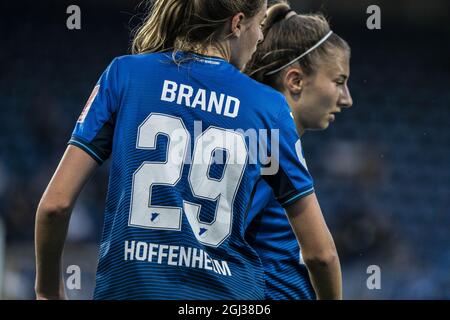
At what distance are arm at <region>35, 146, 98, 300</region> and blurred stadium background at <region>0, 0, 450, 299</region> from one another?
627cm

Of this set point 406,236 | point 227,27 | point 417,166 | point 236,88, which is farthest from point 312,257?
point 417,166

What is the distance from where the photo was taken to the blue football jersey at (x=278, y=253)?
2.40m

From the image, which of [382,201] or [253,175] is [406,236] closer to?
[382,201]

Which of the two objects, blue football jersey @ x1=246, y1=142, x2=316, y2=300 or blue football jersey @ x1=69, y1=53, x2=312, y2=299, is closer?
blue football jersey @ x1=69, y1=53, x2=312, y2=299

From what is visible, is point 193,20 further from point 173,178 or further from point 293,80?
point 293,80

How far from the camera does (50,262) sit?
82.4 inches

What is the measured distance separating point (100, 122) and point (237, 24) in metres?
0.46

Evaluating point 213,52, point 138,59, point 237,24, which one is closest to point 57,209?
point 138,59

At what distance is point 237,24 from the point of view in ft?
7.20

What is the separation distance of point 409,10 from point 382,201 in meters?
2.67

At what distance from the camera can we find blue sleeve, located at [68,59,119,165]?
206cm

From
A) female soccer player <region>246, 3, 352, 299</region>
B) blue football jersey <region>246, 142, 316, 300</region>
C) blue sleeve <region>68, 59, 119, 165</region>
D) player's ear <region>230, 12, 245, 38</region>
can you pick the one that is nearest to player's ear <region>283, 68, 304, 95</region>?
female soccer player <region>246, 3, 352, 299</region>

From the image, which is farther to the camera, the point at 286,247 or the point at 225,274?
the point at 286,247

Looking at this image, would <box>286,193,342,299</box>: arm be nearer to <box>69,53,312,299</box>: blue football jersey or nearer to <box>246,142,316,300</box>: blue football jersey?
<box>69,53,312,299</box>: blue football jersey
